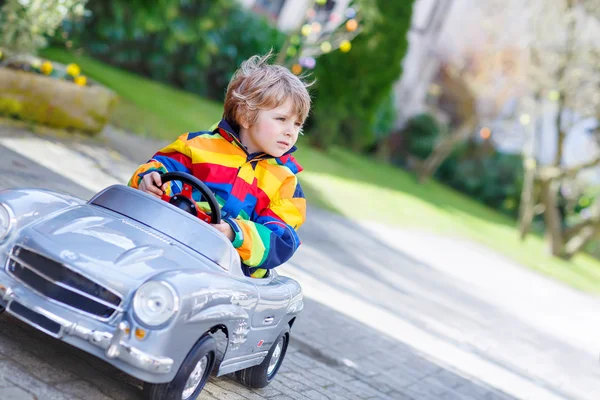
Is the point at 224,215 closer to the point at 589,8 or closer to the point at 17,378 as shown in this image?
the point at 17,378

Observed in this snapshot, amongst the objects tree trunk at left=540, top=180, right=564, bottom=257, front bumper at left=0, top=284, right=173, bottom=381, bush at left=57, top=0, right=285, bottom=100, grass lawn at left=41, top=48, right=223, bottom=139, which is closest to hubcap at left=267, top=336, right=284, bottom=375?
front bumper at left=0, top=284, right=173, bottom=381

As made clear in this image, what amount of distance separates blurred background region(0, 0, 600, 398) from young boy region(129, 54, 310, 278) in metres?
5.82

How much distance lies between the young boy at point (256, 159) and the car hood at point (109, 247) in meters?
0.51

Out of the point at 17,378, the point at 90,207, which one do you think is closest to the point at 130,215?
the point at 90,207

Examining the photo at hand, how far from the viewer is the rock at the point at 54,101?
9.65 metres

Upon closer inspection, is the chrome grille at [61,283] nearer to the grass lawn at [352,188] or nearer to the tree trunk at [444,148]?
the grass lawn at [352,188]

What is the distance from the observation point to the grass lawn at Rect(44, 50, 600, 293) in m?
15.4

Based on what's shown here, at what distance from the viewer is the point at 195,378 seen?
3715 mm

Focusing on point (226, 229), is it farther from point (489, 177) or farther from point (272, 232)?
point (489, 177)

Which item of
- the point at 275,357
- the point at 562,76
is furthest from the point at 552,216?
the point at 275,357

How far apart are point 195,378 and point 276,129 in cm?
143

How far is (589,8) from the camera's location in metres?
19.9

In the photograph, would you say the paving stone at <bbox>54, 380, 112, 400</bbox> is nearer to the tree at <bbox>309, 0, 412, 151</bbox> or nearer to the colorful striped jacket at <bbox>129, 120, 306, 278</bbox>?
the colorful striped jacket at <bbox>129, 120, 306, 278</bbox>

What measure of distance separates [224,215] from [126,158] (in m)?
6.83
